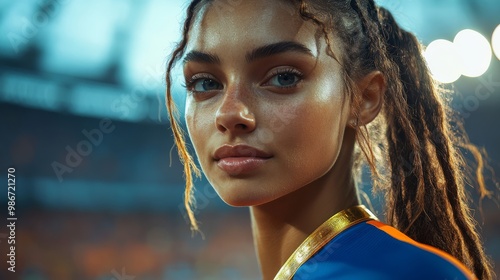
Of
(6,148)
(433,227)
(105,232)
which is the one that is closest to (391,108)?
(433,227)

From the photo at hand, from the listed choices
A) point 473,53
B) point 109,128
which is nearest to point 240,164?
point 109,128

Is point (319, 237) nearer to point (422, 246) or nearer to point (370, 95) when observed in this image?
point (422, 246)

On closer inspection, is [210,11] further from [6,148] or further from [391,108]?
[6,148]

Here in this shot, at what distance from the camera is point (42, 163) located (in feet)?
12.3

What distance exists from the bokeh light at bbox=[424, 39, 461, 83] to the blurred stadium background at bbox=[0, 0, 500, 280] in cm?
1

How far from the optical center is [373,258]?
1.20 meters

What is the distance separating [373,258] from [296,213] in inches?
11.9

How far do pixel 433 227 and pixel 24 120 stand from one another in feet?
Answer: 9.43

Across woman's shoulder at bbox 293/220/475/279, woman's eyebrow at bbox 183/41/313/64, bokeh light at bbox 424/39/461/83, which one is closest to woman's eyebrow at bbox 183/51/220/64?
woman's eyebrow at bbox 183/41/313/64

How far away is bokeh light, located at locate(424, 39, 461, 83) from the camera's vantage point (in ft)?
12.2

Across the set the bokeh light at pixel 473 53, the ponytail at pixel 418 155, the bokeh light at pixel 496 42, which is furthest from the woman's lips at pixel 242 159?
the bokeh light at pixel 496 42

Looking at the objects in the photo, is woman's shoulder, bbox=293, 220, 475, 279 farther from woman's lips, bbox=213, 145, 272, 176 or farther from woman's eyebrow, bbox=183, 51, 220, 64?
woman's eyebrow, bbox=183, 51, 220, 64

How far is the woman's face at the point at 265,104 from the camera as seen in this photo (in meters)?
1.34

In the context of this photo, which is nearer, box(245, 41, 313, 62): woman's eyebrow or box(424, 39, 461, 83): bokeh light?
box(245, 41, 313, 62): woman's eyebrow
